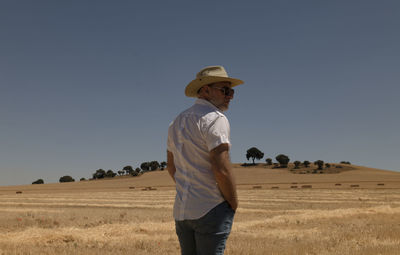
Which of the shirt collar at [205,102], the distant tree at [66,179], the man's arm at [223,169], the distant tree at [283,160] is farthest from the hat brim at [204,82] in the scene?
the distant tree at [66,179]

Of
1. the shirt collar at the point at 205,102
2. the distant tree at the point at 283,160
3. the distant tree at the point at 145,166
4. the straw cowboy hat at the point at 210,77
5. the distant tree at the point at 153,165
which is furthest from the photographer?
the distant tree at the point at 145,166

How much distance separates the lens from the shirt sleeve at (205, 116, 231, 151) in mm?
2750

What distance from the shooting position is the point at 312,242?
9.02m

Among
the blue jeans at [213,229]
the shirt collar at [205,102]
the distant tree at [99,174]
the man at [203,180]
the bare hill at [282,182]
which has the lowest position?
the bare hill at [282,182]

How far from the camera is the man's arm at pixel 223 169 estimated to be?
2.75m

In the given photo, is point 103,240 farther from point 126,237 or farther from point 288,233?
point 288,233

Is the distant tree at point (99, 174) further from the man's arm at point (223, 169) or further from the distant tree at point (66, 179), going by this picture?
the man's arm at point (223, 169)

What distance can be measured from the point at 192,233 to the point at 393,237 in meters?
8.76

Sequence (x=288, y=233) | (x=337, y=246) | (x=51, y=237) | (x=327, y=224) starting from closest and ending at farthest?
(x=337, y=246)
(x=51, y=237)
(x=288, y=233)
(x=327, y=224)

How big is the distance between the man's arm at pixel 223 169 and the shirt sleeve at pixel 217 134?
35mm

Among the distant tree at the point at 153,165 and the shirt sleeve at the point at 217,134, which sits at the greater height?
the shirt sleeve at the point at 217,134

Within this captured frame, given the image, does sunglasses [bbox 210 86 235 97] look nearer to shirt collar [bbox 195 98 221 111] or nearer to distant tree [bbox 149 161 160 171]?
shirt collar [bbox 195 98 221 111]

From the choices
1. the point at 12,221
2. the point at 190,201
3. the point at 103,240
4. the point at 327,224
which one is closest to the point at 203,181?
the point at 190,201

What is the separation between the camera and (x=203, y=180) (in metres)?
2.84
